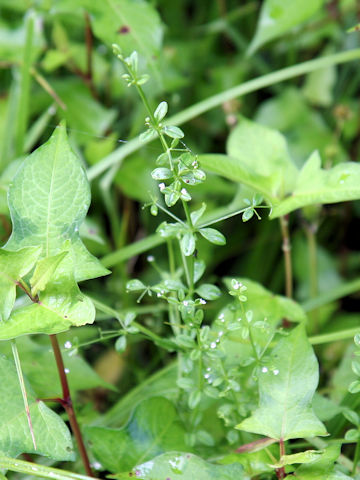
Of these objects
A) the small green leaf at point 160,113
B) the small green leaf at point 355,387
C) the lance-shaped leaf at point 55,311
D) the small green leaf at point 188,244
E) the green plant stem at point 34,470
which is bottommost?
the green plant stem at point 34,470

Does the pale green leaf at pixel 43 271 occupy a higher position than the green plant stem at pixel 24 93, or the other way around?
the green plant stem at pixel 24 93

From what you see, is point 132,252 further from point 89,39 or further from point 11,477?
point 89,39

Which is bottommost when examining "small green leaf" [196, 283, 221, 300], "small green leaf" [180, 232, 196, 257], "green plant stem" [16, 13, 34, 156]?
"small green leaf" [196, 283, 221, 300]

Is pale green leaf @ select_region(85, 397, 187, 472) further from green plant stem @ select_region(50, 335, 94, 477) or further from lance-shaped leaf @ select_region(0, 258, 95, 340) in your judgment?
lance-shaped leaf @ select_region(0, 258, 95, 340)

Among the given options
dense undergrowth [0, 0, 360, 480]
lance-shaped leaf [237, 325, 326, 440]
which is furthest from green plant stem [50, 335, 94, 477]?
lance-shaped leaf [237, 325, 326, 440]

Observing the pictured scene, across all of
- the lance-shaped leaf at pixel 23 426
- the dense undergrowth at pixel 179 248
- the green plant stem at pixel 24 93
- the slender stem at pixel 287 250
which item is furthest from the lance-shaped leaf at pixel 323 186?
the green plant stem at pixel 24 93

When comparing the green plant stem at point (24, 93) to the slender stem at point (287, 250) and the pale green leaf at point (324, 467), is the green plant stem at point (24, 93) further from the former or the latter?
the pale green leaf at point (324, 467)

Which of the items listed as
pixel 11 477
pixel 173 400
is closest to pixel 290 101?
pixel 173 400

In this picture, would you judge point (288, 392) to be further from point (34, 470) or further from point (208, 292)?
point (34, 470)
